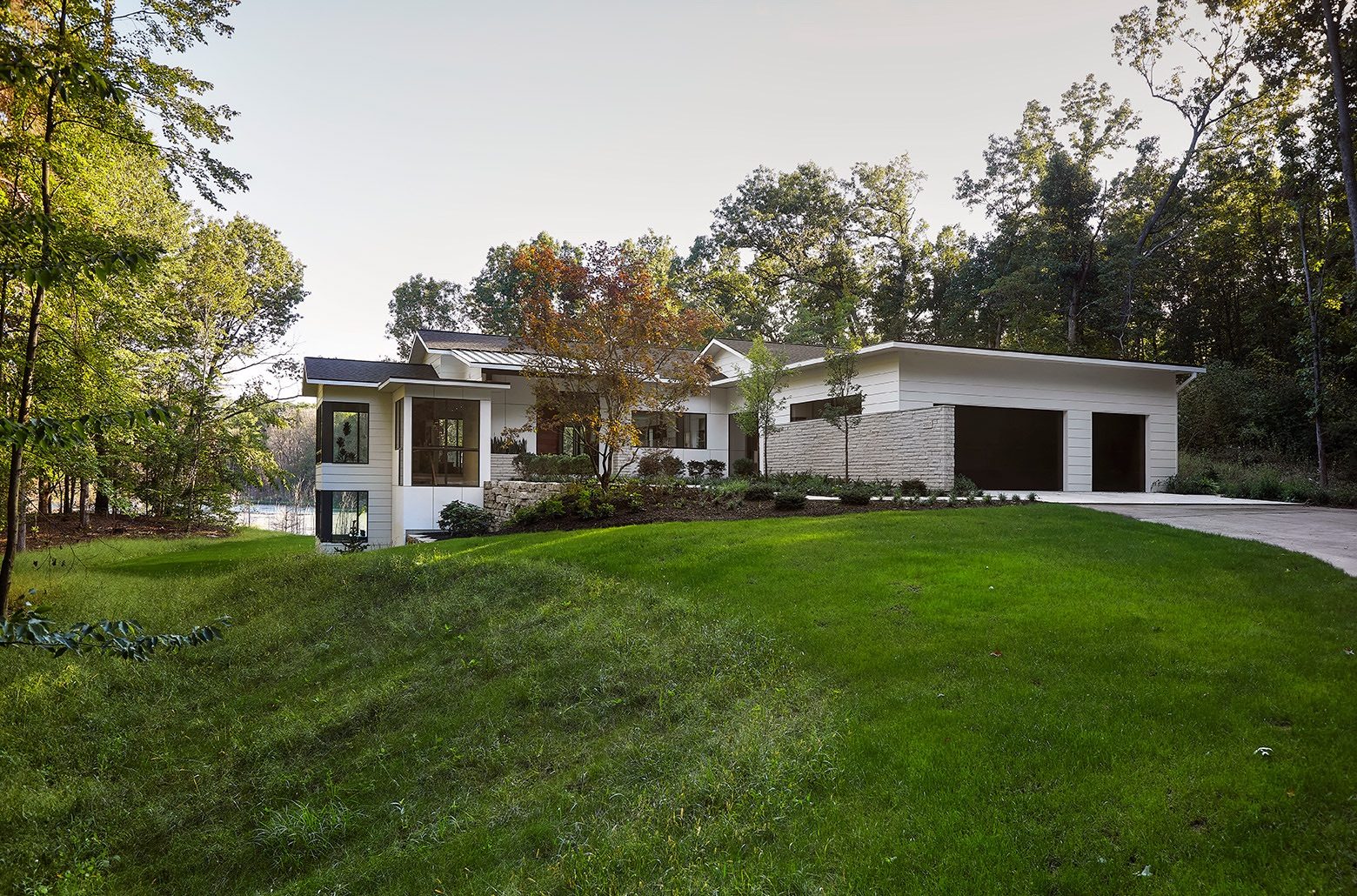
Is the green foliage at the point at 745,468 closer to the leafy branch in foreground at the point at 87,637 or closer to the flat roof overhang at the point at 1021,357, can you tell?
the flat roof overhang at the point at 1021,357

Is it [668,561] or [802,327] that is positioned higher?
[802,327]

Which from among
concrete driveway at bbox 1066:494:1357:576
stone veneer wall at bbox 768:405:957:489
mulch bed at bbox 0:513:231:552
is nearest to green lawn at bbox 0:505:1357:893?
concrete driveway at bbox 1066:494:1357:576

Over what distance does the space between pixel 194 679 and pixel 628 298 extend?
8.60 m

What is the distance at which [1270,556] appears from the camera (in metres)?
6.79

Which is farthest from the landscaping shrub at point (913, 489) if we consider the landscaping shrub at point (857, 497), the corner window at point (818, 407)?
the corner window at point (818, 407)

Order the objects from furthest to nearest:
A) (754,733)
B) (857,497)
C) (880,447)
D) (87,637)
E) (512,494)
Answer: (880,447) < (512,494) < (857,497) < (754,733) < (87,637)

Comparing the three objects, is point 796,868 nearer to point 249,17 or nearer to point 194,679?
point 194,679

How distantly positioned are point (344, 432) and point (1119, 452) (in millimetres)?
20255

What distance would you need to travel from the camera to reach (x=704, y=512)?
1186 centimetres

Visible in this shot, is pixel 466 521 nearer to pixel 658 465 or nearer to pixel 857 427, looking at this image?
pixel 658 465

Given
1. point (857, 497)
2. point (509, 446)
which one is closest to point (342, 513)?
point (509, 446)

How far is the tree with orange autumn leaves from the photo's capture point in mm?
13148

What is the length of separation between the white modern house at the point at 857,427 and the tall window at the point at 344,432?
32 millimetres

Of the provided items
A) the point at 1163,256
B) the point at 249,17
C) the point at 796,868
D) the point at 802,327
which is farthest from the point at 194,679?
the point at 1163,256
